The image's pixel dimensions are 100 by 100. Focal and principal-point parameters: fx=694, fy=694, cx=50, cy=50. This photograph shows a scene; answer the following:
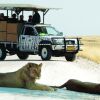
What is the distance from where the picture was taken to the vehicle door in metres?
36.7

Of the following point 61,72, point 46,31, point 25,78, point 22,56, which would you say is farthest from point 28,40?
point 25,78

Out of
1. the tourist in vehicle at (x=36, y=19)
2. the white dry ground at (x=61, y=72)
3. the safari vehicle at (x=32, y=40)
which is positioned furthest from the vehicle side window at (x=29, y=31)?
the white dry ground at (x=61, y=72)

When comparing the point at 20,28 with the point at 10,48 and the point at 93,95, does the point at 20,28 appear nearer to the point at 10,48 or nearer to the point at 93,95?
the point at 10,48

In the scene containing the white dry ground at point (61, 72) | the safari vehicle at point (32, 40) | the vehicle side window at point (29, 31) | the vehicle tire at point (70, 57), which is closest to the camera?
the white dry ground at point (61, 72)

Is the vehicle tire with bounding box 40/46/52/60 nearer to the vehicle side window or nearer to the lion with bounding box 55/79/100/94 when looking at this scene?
the vehicle side window

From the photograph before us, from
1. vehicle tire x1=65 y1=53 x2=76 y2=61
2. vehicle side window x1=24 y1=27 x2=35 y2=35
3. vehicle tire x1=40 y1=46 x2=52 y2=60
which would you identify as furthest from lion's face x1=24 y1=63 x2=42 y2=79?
vehicle tire x1=65 y1=53 x2=76 y2=61

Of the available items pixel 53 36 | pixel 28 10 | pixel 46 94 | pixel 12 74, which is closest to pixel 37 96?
pixel 46 94

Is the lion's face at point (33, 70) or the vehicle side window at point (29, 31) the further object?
the vehicle side window at point (29, 31)

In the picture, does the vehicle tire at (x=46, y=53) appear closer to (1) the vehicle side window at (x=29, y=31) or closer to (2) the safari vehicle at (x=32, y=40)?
(2) the safari vehicle at (x=32, y=40)

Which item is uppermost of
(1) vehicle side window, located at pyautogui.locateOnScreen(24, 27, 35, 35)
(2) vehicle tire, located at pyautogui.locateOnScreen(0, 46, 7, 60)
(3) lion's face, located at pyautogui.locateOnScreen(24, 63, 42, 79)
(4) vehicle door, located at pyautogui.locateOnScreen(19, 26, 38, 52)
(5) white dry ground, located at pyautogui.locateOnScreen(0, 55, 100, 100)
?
(1) vehicle side window, located at pyautogui.locateOnScreen(24, 27, 35, 35)

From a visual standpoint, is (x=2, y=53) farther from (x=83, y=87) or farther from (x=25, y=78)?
(x=83, y=87)

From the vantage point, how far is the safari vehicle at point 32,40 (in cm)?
3584

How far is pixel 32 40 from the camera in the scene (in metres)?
36.7

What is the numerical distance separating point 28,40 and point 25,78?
66.9 ft
